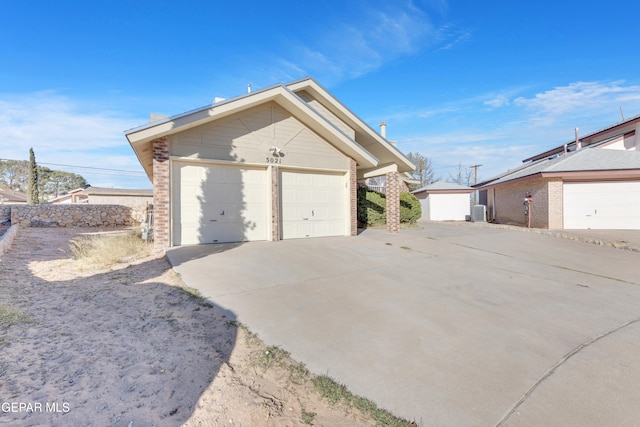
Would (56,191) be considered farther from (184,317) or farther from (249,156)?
(184,317)

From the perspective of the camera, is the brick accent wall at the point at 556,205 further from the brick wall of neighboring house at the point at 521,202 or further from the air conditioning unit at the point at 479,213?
the air conditioning unit at the point at 479,213

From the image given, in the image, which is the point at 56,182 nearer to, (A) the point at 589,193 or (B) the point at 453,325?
(B) the point at 453,325

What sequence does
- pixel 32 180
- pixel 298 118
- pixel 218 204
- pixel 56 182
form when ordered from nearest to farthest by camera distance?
pixel 218 204, pixel 298 118, pixel 32 180, pixel 56 182

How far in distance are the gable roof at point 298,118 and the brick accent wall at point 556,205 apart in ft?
21.5

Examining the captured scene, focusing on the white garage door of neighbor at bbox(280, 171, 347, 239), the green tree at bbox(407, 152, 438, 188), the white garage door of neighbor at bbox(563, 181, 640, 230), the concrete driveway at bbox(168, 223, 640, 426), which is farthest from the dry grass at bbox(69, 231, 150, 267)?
the green tree at bbox(407, 152, 438, 188)

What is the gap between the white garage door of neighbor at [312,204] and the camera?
383 inches

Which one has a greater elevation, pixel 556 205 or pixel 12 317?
pixel 556 205

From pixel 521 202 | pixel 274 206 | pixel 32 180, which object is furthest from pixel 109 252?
pixel 32 180

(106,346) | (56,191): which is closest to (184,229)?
(106,346)

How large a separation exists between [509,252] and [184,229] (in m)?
9.08

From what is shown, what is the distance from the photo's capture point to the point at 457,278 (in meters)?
5.78

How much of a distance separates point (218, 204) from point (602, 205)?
1550 centimetres

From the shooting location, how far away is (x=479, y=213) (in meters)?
A: 19.5

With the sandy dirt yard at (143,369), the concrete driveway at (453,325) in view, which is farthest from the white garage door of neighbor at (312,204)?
the sandy dirt yard at (143,369)
